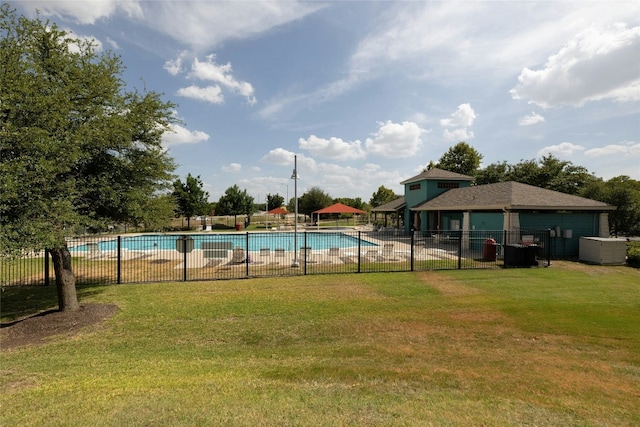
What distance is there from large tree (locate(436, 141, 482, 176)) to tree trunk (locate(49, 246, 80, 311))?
51211 millimetres

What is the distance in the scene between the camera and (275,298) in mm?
9328

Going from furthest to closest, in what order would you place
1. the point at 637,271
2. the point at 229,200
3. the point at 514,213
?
1. the point at 229,200
2. the point at 514,213
3. the point at 637,271

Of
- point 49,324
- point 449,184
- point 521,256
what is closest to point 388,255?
point 521,256

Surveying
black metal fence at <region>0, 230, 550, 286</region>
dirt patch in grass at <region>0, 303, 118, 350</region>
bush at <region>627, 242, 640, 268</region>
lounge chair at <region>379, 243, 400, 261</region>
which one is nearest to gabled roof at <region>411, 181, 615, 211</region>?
black metal fence at <region>0, 230, 550, 286</region>

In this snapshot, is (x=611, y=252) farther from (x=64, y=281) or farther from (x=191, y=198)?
(x=191, y=198)

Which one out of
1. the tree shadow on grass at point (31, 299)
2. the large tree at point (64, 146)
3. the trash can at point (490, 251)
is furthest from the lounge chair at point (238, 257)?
the trash can at point (490, 251)

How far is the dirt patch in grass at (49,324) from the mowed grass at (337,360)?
41cm

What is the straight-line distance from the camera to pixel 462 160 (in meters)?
50.6

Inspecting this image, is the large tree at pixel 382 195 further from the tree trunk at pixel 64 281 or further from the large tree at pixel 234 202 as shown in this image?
the tree trunk at pixel 64 281

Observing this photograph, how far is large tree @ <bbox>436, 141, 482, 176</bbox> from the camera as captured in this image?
50.1 meters

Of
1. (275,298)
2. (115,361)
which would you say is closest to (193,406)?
(115,361)

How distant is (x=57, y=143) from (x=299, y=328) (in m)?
6.30

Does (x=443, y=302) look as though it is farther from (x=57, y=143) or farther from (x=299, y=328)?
(x=57, y=143)

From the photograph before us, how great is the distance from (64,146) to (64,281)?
11.7ft
